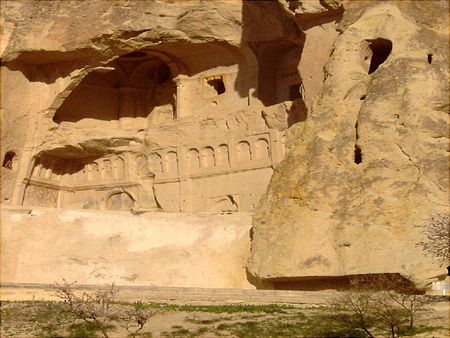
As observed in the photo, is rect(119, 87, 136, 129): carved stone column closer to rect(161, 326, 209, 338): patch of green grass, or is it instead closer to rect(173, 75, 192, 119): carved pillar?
rect(173, 75, 192, 119): carved pillar

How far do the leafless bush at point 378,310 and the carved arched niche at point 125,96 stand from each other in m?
15.6

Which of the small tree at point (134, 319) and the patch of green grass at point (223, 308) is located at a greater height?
the patch of green grass at point (223, 308)

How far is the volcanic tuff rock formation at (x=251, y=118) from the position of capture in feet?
64.0

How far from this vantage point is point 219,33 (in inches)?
1086

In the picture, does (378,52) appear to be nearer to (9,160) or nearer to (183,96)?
(183,96)

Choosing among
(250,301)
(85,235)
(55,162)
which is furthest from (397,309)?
(55,162)

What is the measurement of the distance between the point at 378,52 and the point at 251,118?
567 cm

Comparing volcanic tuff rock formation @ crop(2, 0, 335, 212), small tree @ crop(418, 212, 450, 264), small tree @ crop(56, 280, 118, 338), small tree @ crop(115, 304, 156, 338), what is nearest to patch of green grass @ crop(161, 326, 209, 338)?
small tree @ crop(115, 304, 156, 338)

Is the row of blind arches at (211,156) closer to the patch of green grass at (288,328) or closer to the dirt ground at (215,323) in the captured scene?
the dirt ground at (215,323)

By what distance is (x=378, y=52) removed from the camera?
75.3 feet

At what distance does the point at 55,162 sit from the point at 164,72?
483 centimetres

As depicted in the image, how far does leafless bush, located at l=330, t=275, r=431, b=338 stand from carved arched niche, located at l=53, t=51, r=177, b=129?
51.0 ft

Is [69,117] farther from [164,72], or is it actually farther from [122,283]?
[122,283]

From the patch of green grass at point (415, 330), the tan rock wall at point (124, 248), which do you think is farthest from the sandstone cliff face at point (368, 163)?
the patch of green grass at point (415, 330)
